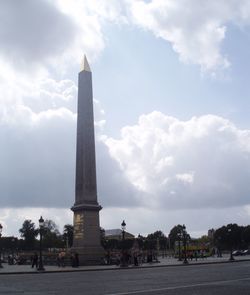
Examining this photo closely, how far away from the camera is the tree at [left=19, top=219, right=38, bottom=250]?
537 ft

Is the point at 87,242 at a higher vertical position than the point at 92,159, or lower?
lower

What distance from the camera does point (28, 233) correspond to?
177125 millimetres

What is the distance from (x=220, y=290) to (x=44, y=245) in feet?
451

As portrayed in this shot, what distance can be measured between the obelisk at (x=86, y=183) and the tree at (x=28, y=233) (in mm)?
105959

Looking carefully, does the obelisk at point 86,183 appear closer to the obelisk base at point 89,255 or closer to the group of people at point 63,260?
the obelisk base at point 89,255

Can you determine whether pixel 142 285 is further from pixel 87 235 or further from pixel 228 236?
pixel 228 236

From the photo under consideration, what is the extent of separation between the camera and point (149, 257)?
63.5 meters

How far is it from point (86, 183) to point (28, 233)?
12814cm

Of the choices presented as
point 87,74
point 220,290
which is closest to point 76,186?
point 87,74

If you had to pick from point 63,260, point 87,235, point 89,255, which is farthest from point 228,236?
point 87,235

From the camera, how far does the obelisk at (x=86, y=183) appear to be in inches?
2128

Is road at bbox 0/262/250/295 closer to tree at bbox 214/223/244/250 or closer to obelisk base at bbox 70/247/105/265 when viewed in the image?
obelisk base at bbox 70/247/105/265

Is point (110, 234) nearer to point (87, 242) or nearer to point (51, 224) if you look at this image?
point (51, 224)

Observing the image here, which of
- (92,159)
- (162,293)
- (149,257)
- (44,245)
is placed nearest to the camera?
(162,293)
